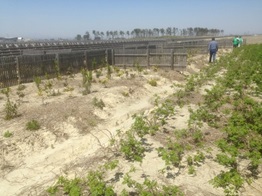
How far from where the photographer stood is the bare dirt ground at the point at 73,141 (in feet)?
15.5

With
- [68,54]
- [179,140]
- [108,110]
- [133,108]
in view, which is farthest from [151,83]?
[179,140]

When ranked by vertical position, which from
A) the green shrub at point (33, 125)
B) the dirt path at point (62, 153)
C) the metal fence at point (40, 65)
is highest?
the metal fence at point (40, 65)

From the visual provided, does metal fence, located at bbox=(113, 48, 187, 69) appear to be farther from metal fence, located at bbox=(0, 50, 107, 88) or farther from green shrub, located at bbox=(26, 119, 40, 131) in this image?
green shrub, located at bbox=(26, 119, 40, 131)

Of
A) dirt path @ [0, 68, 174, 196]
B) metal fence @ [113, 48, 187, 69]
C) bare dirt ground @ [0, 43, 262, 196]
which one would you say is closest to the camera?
bare dirt ground @ [0, 43, 262, 196]

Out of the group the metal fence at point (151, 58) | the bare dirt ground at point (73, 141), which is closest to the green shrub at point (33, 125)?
the bare dirt ground at point (73, 141)

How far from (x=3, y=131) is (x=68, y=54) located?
27.3ft

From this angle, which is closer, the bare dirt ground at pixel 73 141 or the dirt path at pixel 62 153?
the bare dirt ground at pixel 73 141

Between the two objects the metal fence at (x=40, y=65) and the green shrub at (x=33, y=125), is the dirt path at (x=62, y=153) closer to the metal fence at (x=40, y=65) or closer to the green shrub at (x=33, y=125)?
the green shrub at (x=33, y=125)

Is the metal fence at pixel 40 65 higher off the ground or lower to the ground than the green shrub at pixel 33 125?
higher

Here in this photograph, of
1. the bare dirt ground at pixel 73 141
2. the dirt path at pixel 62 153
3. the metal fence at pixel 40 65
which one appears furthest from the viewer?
the metal fence at pixel 40 65

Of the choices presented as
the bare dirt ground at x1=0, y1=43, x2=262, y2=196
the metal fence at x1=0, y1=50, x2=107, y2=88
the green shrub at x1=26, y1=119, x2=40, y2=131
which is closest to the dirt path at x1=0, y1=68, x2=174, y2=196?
the bare dirt ground at x1=0, y1=43, x2=262, y2=196

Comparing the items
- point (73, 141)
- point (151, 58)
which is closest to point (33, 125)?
point (73, 141)

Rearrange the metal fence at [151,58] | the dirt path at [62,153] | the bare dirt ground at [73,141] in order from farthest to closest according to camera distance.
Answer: the metal fence at [151,58] → the dirt path at [62,153] → the bare dirt ground at [73,141]

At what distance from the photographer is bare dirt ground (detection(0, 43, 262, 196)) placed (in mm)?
4723
